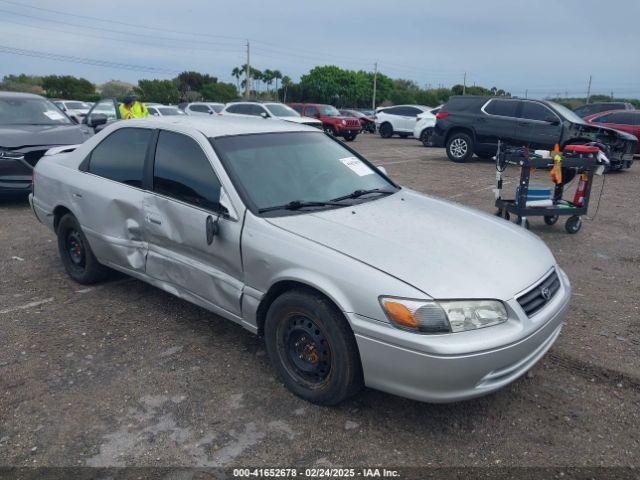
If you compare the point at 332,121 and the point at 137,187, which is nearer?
the point at 137,187

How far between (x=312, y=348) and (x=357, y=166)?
170 cm

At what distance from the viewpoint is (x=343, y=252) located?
288cm

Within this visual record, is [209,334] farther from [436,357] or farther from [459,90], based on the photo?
[459,90]

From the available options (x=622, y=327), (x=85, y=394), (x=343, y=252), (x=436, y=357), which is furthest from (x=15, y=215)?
(x=622, y=327)

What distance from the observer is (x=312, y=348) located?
9.84 ft

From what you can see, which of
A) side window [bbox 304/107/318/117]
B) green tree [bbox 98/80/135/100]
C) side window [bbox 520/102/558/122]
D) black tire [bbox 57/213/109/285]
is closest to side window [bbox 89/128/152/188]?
black tire [bbox 57/213/109/285]

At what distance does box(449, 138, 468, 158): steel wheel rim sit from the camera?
46.5ft

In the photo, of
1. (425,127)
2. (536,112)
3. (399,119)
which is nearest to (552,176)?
(536,112)

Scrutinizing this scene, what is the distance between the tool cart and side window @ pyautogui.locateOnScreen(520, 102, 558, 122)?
6.34 meters

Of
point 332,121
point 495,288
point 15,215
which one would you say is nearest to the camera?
point 495,288

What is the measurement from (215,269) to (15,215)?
5559mm

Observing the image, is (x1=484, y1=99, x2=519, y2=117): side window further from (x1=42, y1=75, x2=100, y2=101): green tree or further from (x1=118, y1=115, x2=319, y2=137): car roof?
(x1=42, y1=75, x2=100, y2=101): green tree

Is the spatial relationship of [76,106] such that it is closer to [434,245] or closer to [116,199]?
[116,199]

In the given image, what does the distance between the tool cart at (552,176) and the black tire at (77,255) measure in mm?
4700
